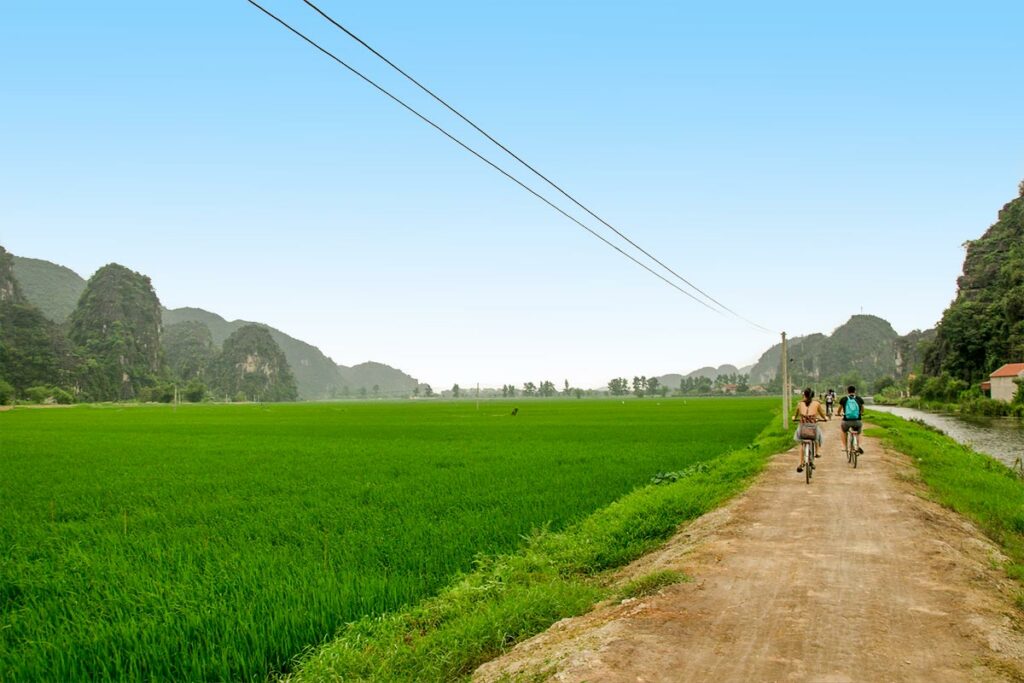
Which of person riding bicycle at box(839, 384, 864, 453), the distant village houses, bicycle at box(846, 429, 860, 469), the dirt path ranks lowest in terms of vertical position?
the dirt path

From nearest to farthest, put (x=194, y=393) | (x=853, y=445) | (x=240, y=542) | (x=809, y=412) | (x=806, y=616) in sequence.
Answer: (x=806, y=616) < (x=240, y=542) < (x=809, y=412) < (x=853, y=445) < (x=194, y=393)

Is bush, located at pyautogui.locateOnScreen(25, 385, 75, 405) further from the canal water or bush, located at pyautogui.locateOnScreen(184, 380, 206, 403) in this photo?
the canal water

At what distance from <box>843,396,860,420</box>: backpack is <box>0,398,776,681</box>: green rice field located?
411cm

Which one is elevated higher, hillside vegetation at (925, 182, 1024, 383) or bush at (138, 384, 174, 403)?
hillside vegetation at (925, 182, 1024, 383)

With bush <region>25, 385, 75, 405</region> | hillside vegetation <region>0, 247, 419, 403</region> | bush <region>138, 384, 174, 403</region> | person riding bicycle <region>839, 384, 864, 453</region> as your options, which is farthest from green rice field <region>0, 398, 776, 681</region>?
bush <region>138, 384, 174, 403</region>

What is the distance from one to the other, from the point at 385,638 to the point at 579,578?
2.67m

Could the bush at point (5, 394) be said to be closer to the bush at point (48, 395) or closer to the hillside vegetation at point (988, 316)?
the bush at point (48, 395)

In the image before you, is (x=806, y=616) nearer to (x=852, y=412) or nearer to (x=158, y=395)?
(x=852, y=412)

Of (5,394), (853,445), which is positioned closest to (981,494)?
(853,445)

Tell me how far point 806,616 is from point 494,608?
8.00 ft

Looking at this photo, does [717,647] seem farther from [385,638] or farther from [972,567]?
[972,567]

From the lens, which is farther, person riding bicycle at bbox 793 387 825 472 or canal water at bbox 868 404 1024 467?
canal water at bbox 868 404 1024 467

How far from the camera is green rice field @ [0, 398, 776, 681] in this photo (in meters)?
4.73

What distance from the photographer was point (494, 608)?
16.9 feet
